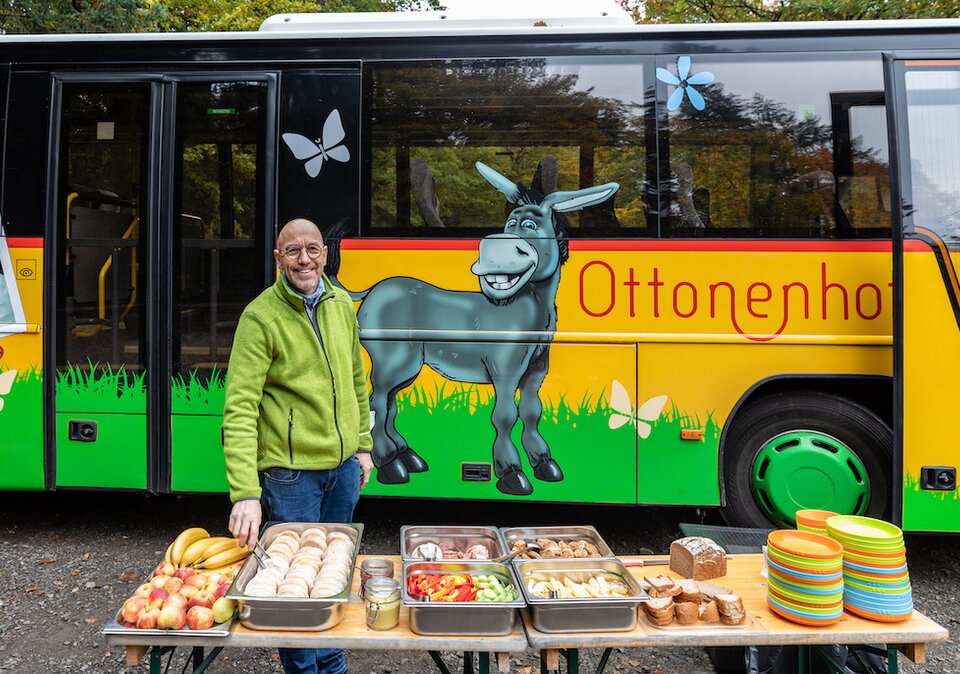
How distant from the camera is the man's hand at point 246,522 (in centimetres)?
229

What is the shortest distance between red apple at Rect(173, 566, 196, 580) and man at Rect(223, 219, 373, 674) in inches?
10.6

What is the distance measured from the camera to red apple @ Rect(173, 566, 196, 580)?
216 cm

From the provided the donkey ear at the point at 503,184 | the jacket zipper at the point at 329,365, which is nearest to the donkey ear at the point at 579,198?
the donkey ear at the point at 503,184

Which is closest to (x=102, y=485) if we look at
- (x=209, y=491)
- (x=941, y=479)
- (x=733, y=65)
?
(x=209, y=491)

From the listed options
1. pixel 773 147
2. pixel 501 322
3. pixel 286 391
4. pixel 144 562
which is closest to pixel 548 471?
pixel 501 322

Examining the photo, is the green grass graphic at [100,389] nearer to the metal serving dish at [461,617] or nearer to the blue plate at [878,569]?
the metal serving dish at [461,617]

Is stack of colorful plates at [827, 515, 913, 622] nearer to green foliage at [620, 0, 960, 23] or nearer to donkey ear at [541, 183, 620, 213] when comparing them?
donkey ear at [541, 183, 620, 213]

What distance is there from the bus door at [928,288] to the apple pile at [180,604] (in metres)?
3.83

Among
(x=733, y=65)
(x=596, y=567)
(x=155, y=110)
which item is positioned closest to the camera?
(x=596, y=567)

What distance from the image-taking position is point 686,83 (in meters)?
4.15

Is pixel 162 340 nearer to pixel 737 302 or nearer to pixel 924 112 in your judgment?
pixel 737 302

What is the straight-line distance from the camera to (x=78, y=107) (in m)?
4.48

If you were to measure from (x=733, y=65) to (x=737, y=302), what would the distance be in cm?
152

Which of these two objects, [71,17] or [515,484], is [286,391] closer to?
[515,484]
